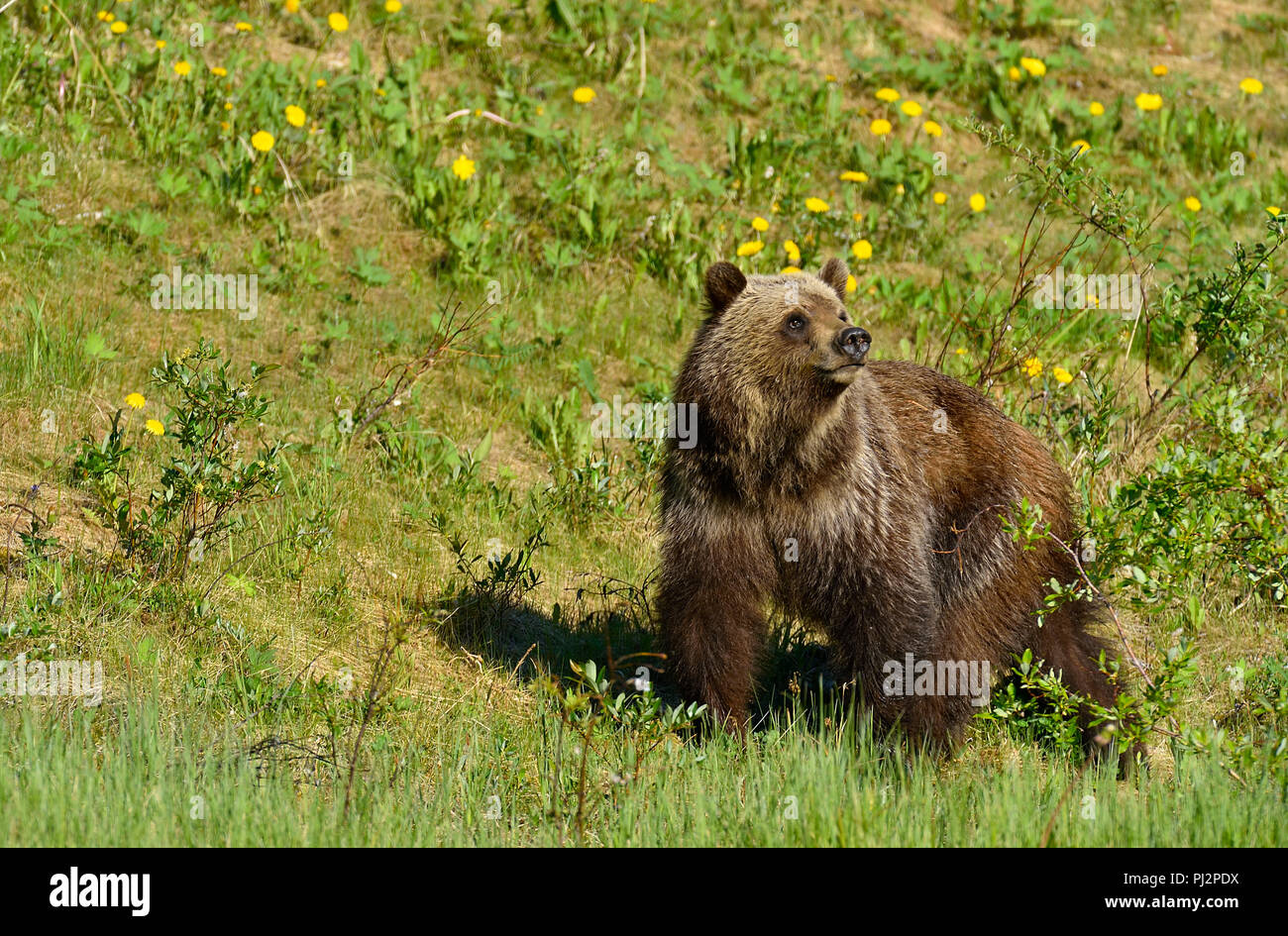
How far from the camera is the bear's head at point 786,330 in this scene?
5.84 m

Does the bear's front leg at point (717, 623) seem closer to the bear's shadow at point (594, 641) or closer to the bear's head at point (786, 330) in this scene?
the bear's shadow at point (594, 641)

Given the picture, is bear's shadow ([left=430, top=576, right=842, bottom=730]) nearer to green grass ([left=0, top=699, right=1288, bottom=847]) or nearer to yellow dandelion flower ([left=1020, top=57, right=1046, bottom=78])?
green grass ([left=0, top=699, right=1288, bottom=847])

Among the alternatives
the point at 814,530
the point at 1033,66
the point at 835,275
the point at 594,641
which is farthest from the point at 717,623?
the point at 1033,66

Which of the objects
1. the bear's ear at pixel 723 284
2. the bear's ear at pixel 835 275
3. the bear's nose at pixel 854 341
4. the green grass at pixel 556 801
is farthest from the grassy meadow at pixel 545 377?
the bear's ear at pixel 723 284

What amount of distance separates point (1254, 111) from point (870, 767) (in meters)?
9.97

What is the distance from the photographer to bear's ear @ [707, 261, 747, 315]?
633cm

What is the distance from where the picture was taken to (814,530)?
6.02 metres

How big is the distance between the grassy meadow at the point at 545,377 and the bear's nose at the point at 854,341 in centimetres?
130

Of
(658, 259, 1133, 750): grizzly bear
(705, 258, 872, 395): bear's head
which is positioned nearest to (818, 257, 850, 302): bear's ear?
(705, 258, 872, 395): bear's head

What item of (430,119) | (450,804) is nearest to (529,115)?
(430,119)

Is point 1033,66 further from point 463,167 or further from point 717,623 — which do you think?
point 717,623

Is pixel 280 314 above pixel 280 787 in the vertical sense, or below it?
above

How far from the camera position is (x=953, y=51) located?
1306 cm

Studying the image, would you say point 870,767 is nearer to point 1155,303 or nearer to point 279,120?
point 1155,303
